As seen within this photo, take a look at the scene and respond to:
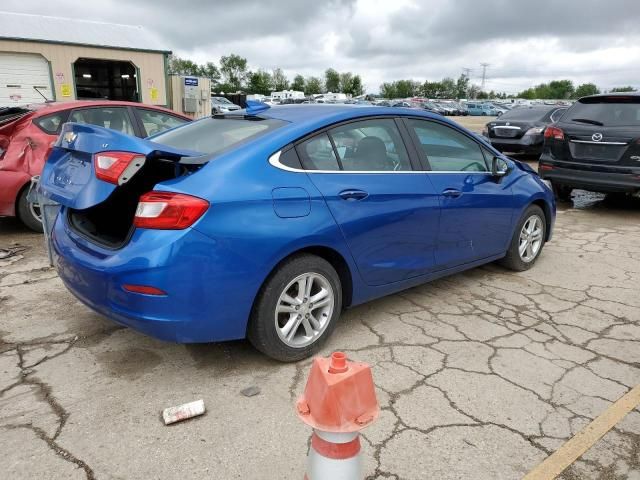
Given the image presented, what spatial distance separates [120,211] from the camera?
128 inches

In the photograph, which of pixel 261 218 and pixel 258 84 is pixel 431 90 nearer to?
pixel 258 84

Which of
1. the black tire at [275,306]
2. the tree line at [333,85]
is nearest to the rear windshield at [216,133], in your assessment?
the black tire at [275,306]

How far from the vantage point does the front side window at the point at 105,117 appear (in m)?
5.94

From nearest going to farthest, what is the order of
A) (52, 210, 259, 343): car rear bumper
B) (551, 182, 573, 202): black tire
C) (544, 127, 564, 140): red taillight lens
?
(52, 210, 259, 343): car rear bumper → (544, 127, 564, 140): red taillight lens → (551, 182, 573, 202): black tire

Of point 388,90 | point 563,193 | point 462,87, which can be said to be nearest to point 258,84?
point 388,90

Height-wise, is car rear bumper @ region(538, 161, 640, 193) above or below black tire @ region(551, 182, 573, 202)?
above

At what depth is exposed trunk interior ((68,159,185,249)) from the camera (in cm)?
283

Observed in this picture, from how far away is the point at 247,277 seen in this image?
269cm

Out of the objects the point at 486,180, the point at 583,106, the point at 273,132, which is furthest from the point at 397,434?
the point at 583,106

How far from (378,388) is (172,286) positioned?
1262mm

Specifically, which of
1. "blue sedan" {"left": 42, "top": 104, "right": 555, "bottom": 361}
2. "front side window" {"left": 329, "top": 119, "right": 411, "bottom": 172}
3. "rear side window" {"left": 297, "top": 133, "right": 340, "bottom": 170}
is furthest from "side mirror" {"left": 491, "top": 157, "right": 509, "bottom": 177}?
"rear side window" {"left": 297, "top": 133, "right": 340, "bottom": 170}

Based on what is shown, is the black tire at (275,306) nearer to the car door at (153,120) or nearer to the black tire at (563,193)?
the car door at (153,120)

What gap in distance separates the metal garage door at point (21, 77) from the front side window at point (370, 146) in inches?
617

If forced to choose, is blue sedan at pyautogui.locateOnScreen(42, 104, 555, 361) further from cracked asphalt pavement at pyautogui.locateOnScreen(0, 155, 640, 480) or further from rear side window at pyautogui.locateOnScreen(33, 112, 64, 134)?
rear side window at pyautogui.locateOnScreen(33, 112, 64, 134)
